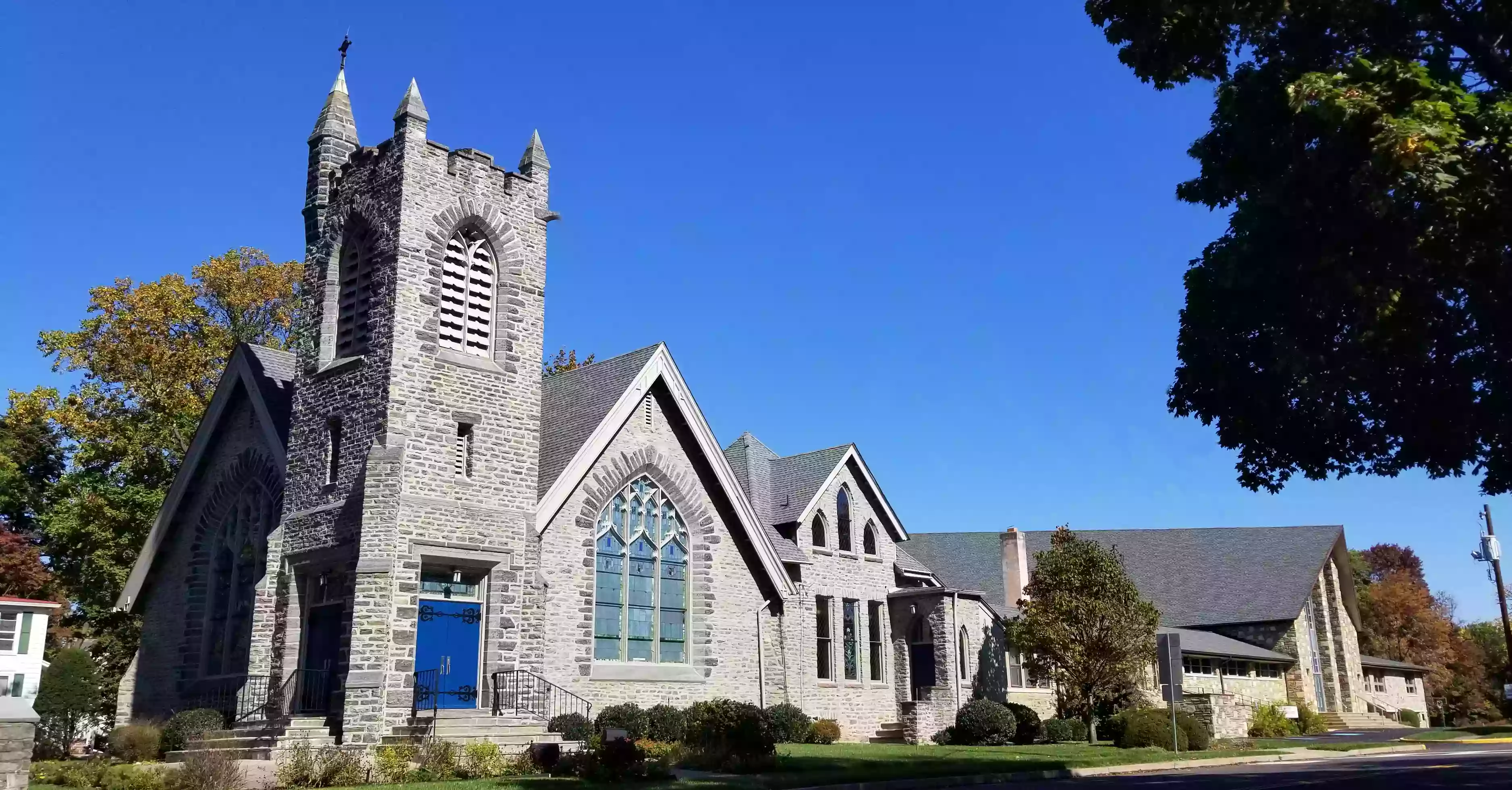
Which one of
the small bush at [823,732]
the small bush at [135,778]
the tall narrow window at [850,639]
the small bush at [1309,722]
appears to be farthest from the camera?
the small bush at [1309,722]

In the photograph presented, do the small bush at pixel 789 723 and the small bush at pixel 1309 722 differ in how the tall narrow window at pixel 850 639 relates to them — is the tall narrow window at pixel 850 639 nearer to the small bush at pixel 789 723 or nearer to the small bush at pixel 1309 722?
the small bush at pixel 789 723

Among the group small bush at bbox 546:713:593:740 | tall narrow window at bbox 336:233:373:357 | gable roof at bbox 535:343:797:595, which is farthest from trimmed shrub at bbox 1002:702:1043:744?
tall narrow window at bbox 336:233:373:357

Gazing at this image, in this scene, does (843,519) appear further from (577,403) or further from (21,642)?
(21,642)

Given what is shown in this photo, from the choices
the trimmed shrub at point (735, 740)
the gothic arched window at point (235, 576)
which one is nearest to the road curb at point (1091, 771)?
the trimmed shrub at point (735, 740)

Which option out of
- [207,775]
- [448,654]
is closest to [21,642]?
[207,775]

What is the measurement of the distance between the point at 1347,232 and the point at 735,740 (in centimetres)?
1215

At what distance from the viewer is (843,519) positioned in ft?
108

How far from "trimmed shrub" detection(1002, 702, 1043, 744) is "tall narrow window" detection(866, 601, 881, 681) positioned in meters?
3.57

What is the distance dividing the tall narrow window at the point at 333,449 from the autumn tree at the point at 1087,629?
1929 cm

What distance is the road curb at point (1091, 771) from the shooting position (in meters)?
17.5

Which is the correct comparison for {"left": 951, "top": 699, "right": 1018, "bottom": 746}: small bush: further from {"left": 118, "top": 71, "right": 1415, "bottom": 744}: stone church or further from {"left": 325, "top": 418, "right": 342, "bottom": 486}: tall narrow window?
{"left": 325, "top": 418, "right": 342, "bottom": 486}: tall narrow window

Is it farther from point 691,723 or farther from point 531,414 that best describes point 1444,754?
point 531,414

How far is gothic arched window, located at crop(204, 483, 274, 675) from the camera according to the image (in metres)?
25.4

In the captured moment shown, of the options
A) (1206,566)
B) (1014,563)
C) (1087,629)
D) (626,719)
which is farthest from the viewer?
(1206,566)
